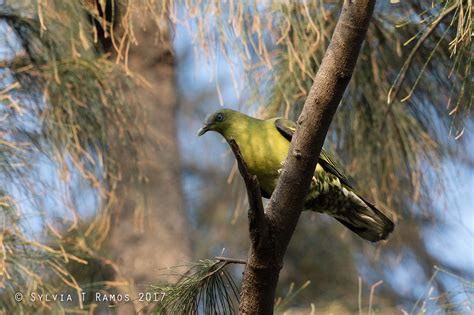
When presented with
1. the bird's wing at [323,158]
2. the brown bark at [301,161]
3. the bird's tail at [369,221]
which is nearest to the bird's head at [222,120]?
the bird's wing at [323,158]

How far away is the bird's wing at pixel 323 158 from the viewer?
260cm

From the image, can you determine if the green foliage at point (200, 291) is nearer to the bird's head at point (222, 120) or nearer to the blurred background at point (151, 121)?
the blurred background at point (151, 121)

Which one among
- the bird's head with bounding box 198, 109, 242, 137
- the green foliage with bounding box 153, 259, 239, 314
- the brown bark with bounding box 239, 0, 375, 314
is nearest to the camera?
the brown bark with bounding box 239, 0, 375, 314

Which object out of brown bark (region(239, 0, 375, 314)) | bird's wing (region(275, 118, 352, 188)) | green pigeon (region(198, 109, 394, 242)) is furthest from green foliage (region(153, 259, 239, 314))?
bird's wing (region(275, 118, 352, 188))

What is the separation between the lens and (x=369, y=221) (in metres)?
2.68

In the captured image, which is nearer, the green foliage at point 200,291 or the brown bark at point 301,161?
the brown bark at point 301,161

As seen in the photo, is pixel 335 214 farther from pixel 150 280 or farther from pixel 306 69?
pixel 150 280

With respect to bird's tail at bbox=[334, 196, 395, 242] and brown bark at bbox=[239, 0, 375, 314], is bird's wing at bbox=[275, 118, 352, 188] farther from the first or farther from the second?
brown bark at bbox=[239, 0, 375, 314]

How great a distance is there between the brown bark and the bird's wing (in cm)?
83

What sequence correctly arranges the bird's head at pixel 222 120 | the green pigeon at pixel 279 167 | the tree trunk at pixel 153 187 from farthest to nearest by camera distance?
the tree trunk at pixel 153 187 → the bird's head at pixel 222 120 → the green pigeon at pixel 279 167

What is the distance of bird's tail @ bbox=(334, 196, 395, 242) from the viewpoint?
8.71ft

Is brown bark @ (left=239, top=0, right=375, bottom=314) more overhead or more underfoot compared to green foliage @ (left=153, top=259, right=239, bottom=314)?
more overhead

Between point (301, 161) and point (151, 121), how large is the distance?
207 centimetres

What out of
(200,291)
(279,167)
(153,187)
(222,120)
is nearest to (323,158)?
(279,167)
